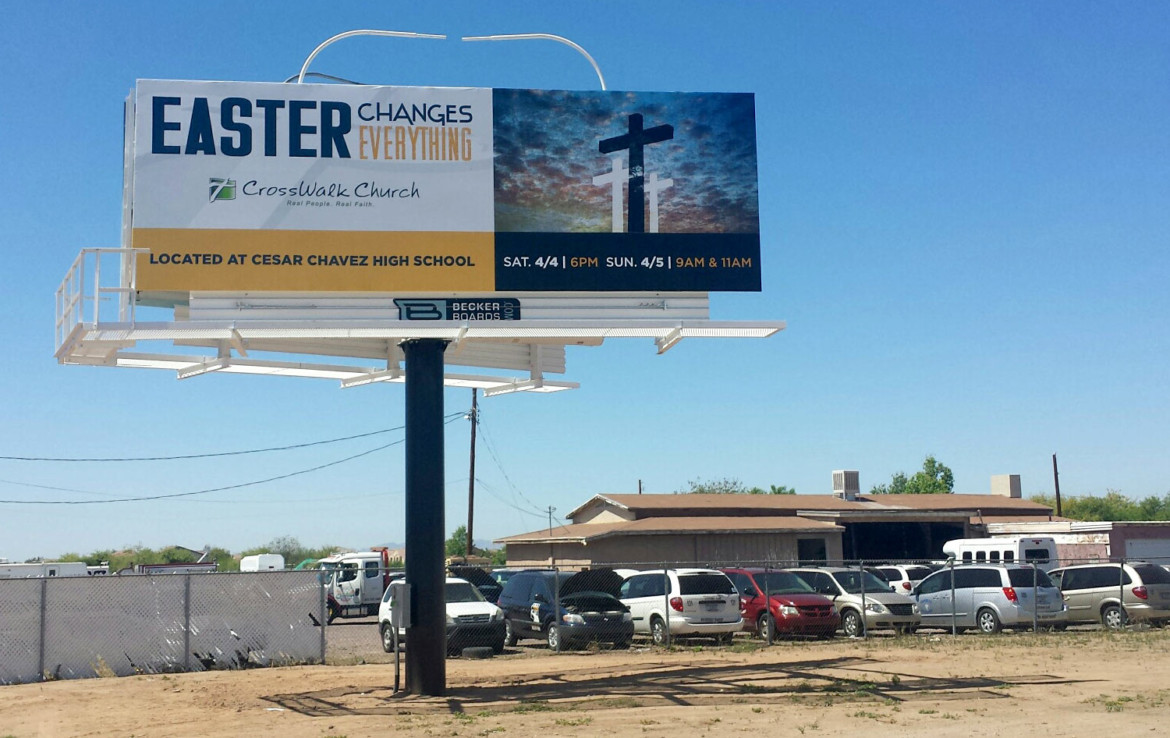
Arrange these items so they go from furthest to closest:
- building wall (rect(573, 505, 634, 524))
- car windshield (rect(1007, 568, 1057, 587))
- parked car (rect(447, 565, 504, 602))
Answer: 1. building wall (rect(573, 505, 634, 524))
2. parked car (rect(447, 565, 504, 602))
3. car windshield (rect(1007, 568, 1057, 587))

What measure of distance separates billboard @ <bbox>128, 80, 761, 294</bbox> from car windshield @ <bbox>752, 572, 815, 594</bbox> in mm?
11012

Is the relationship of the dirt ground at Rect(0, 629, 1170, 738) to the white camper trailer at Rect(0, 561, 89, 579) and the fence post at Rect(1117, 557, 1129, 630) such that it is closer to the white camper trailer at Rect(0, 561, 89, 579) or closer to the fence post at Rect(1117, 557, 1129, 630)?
the fence post at Rect(1117, 557, 1129, 630)

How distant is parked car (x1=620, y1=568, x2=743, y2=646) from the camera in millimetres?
25125

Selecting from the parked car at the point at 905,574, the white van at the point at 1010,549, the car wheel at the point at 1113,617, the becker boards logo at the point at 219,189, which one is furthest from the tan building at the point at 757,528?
the becker boards logo at the point at 219,189

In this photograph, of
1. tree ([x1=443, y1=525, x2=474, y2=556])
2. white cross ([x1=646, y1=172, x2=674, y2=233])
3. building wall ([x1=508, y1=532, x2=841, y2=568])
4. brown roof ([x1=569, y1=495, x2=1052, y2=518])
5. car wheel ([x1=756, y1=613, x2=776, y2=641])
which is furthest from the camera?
tree ([x1=443, y1=525, x2=474, y2=556])

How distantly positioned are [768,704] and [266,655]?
11.1 metres

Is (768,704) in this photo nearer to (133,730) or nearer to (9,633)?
(133,730)

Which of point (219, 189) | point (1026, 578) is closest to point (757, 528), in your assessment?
point (1026, 578)

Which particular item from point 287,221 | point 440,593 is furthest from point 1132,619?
point 287,221

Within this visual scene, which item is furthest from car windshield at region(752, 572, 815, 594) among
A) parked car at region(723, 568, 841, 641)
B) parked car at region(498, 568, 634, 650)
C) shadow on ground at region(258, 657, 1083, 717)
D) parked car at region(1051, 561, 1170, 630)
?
parked car at region(1051, 561, 1170, 630)

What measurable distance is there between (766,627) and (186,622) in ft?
40.0

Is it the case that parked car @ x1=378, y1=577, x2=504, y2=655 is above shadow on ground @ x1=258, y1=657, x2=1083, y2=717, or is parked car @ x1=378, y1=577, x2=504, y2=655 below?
above

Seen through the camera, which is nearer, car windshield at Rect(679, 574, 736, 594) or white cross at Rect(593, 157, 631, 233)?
white cross at Rect(593, 157, 631, 233)

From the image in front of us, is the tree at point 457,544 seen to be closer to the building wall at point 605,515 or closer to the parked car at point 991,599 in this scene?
the building wall at point 605,515
